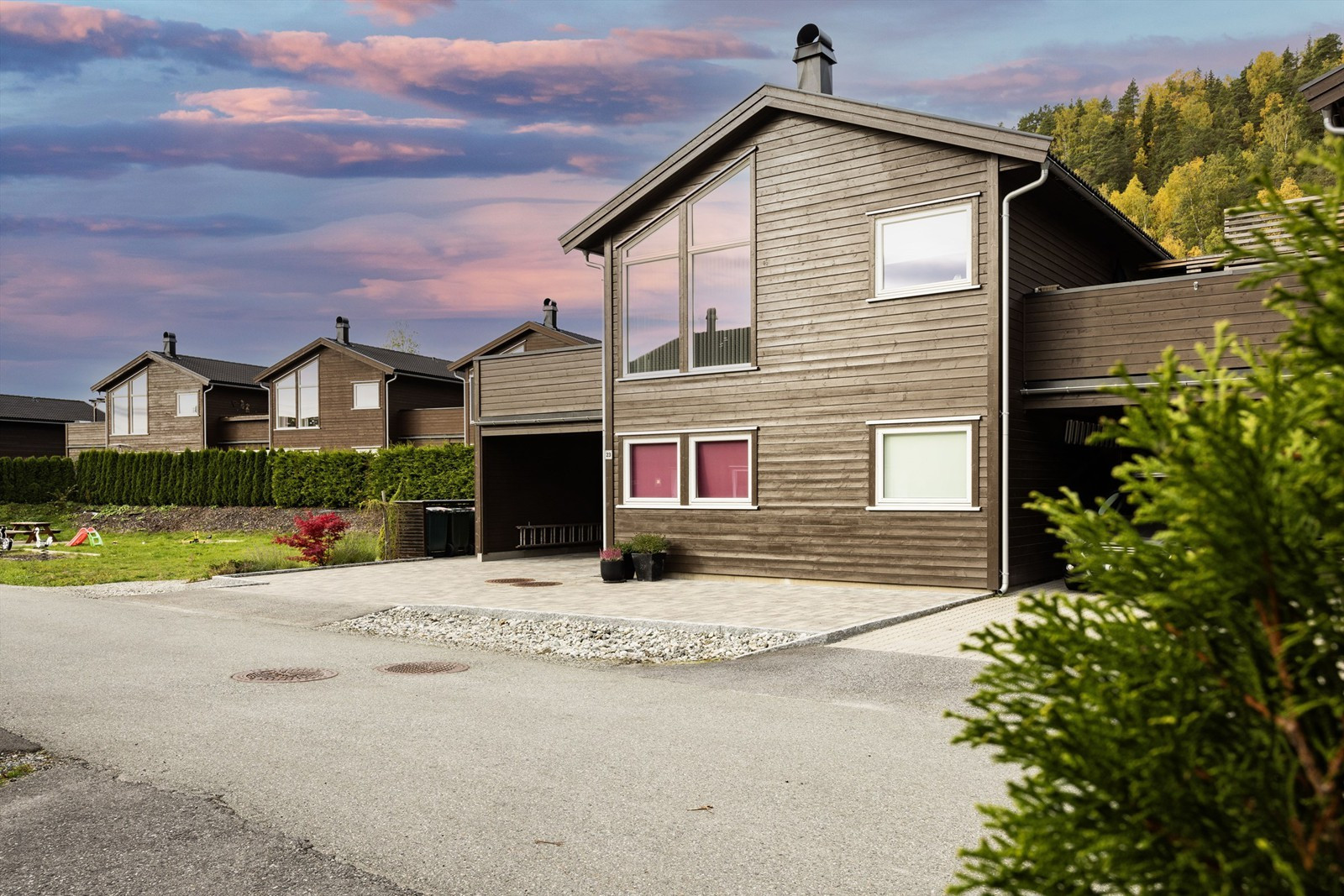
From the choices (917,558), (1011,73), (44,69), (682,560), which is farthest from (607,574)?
(1011,73)

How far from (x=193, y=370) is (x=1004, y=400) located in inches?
1754

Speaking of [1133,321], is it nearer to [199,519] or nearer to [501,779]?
[501,779]

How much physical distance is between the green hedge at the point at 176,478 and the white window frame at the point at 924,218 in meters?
30.3

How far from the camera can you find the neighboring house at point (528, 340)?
132 feet

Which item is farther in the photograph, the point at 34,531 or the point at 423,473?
the point at 423,473

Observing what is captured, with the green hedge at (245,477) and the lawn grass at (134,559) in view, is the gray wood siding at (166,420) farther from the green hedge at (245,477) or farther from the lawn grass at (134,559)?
the lawn grass at (134,559)

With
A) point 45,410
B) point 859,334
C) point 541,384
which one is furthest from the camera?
point 45,410

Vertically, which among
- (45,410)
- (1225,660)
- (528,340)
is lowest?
(1225,660)

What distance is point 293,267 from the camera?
3105 inches

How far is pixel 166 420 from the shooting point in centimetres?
4881

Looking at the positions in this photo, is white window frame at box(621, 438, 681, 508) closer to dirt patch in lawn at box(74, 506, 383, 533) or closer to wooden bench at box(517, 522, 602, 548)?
wooden bench at box(517, 522, 602, 548)

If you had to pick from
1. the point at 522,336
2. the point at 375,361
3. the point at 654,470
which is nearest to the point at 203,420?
the point at 375,361

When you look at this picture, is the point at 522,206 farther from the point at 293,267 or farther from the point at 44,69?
the point at 293,267

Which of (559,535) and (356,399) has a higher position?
(356,399)
